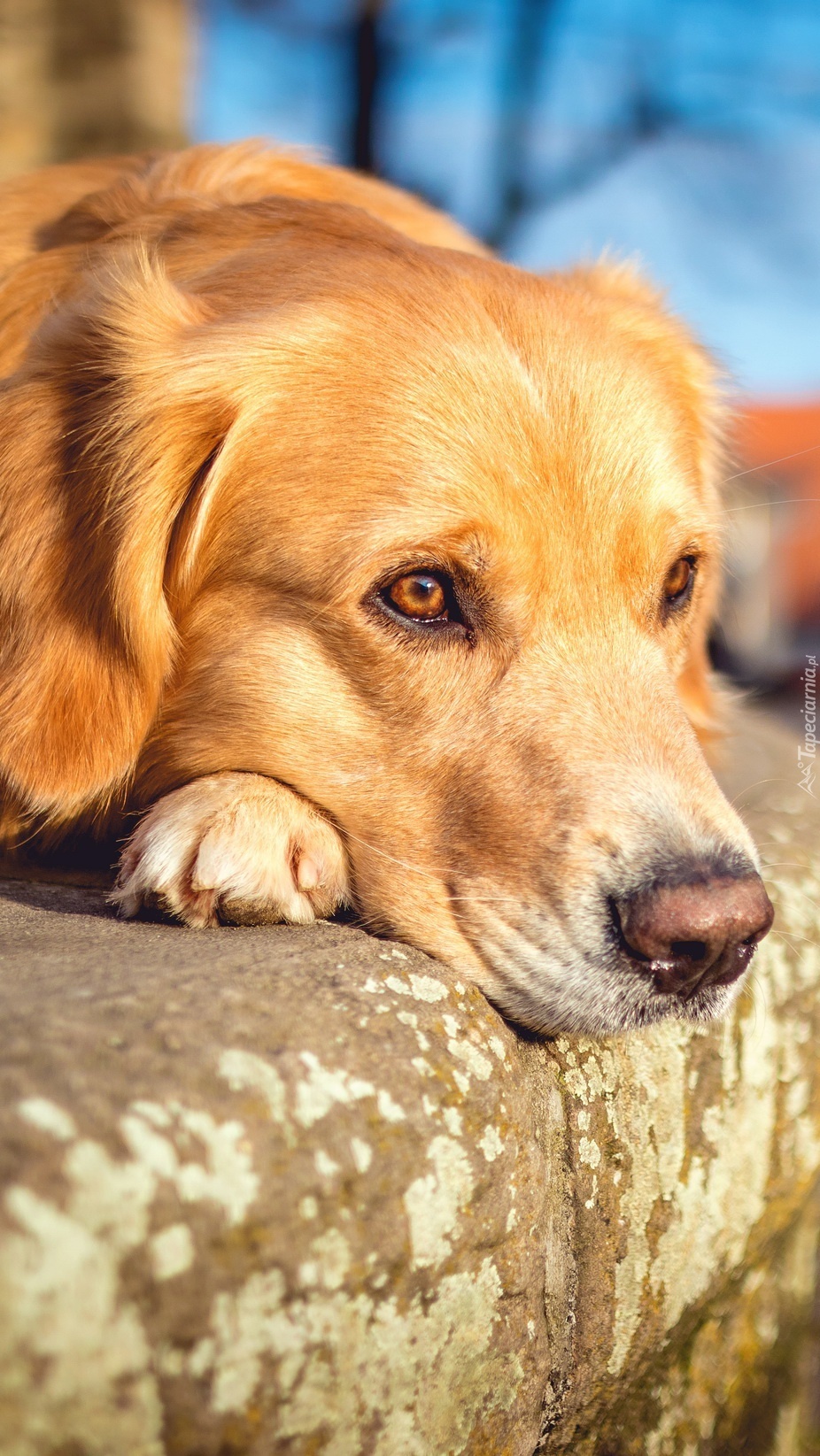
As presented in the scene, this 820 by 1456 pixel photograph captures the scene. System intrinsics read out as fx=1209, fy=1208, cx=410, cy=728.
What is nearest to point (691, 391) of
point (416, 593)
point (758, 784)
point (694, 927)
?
point (758, 784)

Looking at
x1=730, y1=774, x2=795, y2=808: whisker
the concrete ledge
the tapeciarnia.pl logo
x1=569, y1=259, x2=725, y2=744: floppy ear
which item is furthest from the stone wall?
the concrete ledge

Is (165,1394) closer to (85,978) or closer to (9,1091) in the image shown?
(9,1091)

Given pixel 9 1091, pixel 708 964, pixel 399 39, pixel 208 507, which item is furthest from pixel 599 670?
pixel 399 39

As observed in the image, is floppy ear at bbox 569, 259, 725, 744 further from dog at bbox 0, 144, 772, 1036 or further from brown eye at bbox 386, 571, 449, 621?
brown eye at bbox 386, 571, 449, 621

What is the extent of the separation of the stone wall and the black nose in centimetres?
855

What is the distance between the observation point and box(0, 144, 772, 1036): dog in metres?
2.06

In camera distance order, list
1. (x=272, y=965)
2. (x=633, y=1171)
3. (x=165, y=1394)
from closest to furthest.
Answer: (x=165, y=1394) < (x=272, y=965) < (x=633, y=1171)

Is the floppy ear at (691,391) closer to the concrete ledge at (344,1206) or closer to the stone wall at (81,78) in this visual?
the concrete ledge at (344,1206)

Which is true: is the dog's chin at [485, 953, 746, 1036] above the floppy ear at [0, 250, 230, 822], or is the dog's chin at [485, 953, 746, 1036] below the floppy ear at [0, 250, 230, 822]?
below

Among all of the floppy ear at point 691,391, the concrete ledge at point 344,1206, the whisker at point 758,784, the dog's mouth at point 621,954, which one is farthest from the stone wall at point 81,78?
the dog's mouth at point 621,954

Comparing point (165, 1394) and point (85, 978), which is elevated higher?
point (85, 978)

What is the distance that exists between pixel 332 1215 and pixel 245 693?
1.15m

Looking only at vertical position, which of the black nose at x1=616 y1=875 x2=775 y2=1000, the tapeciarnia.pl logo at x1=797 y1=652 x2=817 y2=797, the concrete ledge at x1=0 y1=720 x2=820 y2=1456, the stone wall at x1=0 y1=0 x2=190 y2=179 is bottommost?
the concrete ledge at x1=0 y1=720 x2=820 y2=1456

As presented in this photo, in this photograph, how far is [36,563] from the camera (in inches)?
93.9
